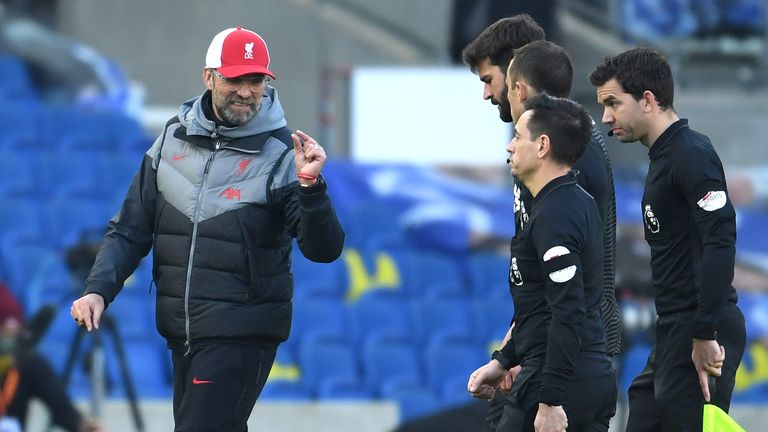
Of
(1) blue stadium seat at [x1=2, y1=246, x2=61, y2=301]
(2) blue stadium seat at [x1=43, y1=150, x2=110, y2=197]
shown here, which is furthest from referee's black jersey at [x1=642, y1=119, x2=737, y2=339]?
(2) blue stadium seat at [x1=43, y1=150, x2=110, y2=197]

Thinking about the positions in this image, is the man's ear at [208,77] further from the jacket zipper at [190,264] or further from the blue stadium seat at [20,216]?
the blue stadium seat at [20,216]

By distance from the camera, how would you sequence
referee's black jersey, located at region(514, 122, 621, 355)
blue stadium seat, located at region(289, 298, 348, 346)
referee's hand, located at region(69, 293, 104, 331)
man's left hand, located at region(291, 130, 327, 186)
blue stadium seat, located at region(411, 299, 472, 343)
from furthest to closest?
1. blue stadium seat, located at region(411, 299, 472, 343)
2. blue stadium seat, located at region(289, 298, 348, 346)
3. referee's hand, located at region(69, 293, 104, 331)
4. man's left hand, located at region(291, 130, 327, 186)
5. referee's black jersey, located at region(514, 122, 621, 355)

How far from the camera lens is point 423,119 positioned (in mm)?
13008

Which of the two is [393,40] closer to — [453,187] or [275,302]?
[453,187]

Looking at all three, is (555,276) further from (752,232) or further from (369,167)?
(752,232)

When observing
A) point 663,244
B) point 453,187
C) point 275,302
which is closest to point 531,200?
point 663,244

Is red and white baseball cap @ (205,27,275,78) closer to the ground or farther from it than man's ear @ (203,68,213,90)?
farther from it

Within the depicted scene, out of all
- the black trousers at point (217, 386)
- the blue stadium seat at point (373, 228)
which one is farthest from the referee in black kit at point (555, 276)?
the blue stadium seat at point (373, 228)

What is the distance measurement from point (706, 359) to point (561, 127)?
1.00 m

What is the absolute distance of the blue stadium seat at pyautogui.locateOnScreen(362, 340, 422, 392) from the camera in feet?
35.7

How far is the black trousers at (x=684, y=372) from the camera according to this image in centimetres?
515

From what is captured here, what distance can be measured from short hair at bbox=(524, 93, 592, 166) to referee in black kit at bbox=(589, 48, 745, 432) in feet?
1.98

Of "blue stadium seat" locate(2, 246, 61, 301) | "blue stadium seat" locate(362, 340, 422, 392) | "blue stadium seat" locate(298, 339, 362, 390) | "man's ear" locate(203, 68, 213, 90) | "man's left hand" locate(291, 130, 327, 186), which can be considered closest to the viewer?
"man's left hand" locate(291, 130, 327, 186)

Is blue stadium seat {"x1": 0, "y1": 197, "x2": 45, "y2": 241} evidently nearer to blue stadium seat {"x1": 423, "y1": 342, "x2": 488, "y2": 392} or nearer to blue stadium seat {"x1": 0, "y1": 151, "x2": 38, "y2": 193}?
blue stadium seat {"x1": 0, "y1": 151, "x2": 38, "y2": 193}
